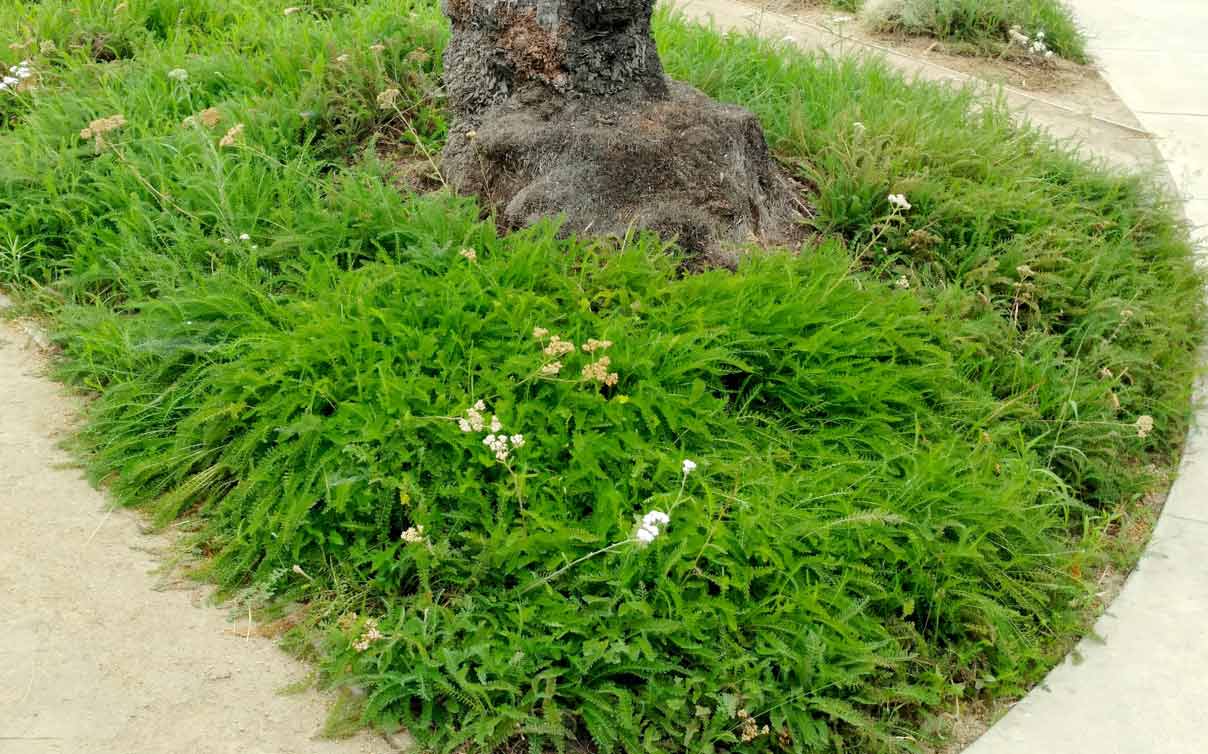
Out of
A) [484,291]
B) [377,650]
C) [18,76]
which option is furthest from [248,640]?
[18,76]

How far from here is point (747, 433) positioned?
3.34 metres

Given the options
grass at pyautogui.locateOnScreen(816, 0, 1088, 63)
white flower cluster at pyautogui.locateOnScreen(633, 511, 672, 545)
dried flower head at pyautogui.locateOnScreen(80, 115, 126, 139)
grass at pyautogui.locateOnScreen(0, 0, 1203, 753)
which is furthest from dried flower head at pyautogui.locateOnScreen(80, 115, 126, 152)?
grass at pyautogui.locateOnScreen(816, 0, 1088, 63)

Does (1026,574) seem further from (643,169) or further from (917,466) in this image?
(643,169)

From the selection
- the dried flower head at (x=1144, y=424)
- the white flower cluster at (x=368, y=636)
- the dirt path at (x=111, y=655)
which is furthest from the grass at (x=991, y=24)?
the dirt path at (x=111, y=655)

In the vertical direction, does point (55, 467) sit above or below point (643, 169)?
below

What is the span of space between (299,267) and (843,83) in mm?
2823

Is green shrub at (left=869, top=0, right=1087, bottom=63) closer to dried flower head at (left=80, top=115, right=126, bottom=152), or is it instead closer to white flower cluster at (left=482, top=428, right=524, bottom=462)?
dried flower head at (left=80, top=115, right=126, bottom=152)

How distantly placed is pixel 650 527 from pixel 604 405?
559 millimetres

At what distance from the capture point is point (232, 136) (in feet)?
13.5

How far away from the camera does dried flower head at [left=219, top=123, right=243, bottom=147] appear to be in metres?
4.01

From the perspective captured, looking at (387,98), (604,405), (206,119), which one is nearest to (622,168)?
(387,98)

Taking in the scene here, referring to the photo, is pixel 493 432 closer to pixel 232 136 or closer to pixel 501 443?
pixel 501 443

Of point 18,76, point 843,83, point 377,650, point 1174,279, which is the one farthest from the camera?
point 843,83

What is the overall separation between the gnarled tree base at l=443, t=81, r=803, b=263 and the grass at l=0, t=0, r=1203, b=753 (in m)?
0.17
